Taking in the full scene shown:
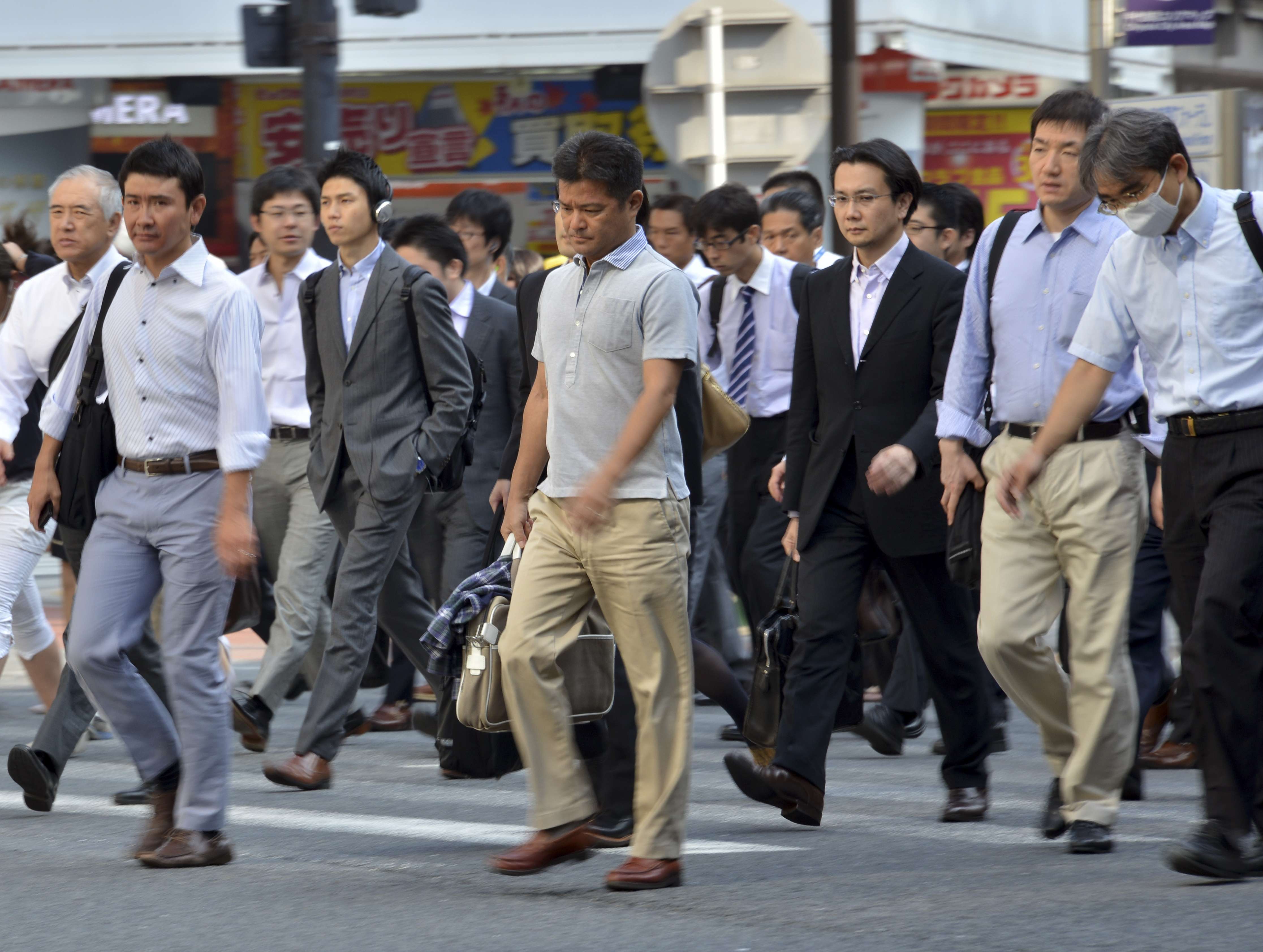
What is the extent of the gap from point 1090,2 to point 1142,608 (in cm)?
637

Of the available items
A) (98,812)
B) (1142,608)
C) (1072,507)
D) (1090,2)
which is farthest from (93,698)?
(1090,2)

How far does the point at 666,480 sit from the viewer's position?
17.5 feet

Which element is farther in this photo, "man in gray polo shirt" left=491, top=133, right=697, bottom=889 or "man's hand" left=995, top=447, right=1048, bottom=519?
"man's hand" left=995, top=447, right=1048, bottom=519

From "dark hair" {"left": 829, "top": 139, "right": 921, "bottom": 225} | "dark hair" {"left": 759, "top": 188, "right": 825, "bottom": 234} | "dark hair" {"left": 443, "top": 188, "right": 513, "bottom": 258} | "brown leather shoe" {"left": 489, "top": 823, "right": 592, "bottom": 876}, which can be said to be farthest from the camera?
"dark hair" {"left": 759, "top": 188, "right": 825, "bottom": 234}

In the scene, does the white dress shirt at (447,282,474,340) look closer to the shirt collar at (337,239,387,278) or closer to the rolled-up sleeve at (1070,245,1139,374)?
the shirt collar at (337,239,387,278)

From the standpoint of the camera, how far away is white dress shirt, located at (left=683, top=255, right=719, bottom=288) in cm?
961

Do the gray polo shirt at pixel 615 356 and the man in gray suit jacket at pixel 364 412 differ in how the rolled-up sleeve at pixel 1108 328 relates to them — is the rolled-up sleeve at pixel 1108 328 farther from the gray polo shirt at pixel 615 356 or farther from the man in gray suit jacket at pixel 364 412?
the man in gray suit jacket at pixel 364 412

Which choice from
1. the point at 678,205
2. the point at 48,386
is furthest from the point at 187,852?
the point at 678,205

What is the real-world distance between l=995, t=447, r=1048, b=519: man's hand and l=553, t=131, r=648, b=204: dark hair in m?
1.38

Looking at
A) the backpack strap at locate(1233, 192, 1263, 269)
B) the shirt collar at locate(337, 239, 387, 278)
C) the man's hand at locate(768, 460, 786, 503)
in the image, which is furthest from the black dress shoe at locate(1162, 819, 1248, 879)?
the shirt collar at locate(337, 239, 387, 278)

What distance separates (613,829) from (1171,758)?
109 inches

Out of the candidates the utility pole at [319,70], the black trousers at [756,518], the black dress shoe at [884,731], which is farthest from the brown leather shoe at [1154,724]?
the utility pole at [319,70]

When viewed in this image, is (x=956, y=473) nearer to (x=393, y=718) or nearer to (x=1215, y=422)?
(x=1215, y=422)

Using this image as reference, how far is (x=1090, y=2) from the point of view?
498 inches
